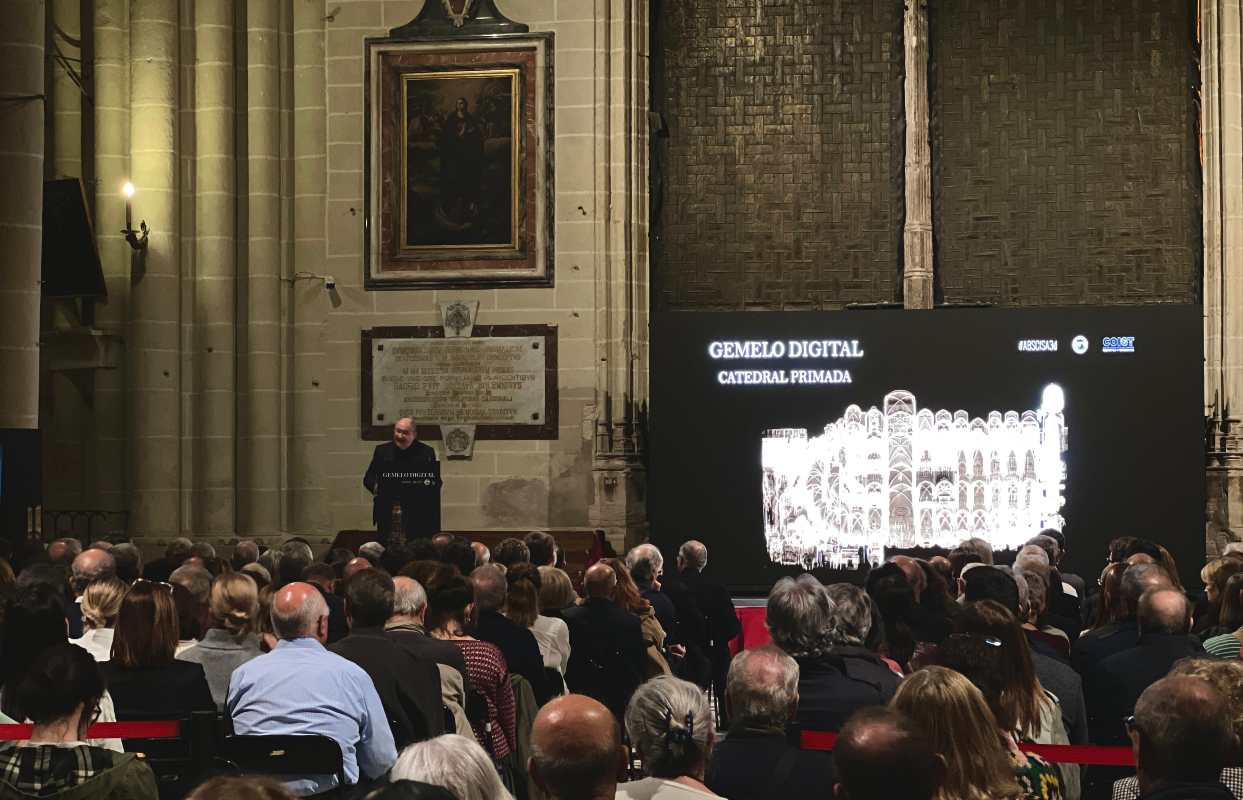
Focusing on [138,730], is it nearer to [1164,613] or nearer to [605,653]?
[605,653]

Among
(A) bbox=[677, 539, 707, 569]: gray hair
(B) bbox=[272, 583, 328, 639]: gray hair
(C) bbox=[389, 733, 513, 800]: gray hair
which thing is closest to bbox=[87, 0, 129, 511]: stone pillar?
(A) bbox=[677, 539, 707, 569]: gray hair

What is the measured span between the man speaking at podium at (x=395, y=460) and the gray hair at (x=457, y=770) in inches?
343

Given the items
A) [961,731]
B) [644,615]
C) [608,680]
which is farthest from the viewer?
[644,615]

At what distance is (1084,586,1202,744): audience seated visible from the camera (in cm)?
540

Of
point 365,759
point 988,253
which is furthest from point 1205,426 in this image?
point 365,759

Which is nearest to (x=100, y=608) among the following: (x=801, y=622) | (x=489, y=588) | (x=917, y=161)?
(x=489, y=588)

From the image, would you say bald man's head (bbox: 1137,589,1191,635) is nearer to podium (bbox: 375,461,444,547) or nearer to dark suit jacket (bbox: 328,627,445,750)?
dark suit jacket (bbox: 328,627,445,750)

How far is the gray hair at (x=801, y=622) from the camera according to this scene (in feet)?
16.7

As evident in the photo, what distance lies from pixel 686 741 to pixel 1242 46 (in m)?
13.0

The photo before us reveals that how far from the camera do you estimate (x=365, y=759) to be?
4.89m

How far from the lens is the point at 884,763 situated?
9.31 ft

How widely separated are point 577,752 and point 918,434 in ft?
38.4

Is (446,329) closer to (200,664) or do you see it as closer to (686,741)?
(200,664)

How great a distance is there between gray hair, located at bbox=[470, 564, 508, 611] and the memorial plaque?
823 cm
